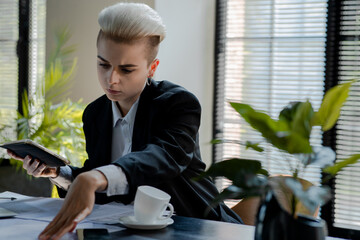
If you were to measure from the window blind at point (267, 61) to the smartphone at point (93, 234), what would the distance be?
240 centimetres

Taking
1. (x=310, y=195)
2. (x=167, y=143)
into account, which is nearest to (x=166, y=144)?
(x=167, y=143)

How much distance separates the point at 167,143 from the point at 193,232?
43cm

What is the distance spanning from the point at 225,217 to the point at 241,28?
7.78ft

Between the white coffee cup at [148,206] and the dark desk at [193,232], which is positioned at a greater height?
the white coffee cup at [148,206]

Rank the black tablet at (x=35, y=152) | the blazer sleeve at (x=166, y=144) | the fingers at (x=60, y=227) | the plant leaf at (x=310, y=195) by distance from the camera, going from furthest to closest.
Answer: the black tablet at (x=35, y=152), the blazer sleeve at (x=166, y=144), the fingers at (x=60, y=227), the plant leaf at (x=310, y=195)

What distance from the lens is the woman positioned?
72.0 inches

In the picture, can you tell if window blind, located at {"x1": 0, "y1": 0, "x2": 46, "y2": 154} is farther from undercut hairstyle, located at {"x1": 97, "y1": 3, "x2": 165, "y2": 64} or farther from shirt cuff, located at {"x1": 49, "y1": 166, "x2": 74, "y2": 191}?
undercut hairstyle, located at {"x1": 97, "y1": 3, "x2": 165, "y2": 64}

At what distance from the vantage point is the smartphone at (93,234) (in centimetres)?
128

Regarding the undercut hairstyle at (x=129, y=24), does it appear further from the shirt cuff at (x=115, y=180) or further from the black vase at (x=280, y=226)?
the black vase at (x=280, y=226)

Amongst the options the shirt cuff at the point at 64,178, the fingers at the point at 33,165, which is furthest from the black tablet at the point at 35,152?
the shirt cuff at the point at 64,178

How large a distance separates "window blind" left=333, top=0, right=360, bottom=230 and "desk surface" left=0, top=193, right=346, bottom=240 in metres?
2.25

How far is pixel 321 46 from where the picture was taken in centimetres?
364

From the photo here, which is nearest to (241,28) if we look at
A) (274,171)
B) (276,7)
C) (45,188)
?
(276,7)

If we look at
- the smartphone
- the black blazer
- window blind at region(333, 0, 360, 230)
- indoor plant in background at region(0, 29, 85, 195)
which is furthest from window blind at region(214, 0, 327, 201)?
the smartphone
